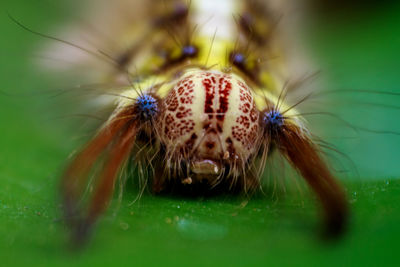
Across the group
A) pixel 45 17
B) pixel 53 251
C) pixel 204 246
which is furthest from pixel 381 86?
pixel 45 17

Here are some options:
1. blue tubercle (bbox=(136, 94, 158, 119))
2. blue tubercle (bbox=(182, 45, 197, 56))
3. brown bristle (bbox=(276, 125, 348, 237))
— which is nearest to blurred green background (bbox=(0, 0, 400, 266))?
brown bristle (bbox=(276, 125, 348, 237))

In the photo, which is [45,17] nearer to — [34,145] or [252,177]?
[34,145]

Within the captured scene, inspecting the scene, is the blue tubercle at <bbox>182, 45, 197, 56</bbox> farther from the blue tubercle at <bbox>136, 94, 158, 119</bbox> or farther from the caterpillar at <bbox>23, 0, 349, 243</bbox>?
the blue tubercle at <bbox>136, 94, 158, 119</bbox>

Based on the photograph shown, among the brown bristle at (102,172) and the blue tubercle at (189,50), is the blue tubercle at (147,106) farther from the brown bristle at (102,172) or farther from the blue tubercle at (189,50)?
the blue tubercle at (189,50)

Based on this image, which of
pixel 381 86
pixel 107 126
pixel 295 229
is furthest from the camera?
pixel 381 86

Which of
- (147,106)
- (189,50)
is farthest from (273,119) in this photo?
(189,50)

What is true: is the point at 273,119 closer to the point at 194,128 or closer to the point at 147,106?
the point at 194,128

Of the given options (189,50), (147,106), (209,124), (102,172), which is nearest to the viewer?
(102,172)
